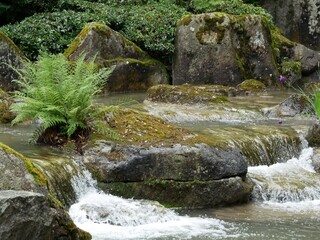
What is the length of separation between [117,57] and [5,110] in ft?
18.9

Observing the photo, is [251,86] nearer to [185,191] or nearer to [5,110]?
[5,110]

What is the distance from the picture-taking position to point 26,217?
17.1ft

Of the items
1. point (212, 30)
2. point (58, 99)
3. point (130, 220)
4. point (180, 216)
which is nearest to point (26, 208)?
point (130, 220)

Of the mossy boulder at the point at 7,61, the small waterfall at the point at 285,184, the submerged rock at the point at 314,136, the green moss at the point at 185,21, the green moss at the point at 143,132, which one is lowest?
the mossy boulder at the point at 7,61

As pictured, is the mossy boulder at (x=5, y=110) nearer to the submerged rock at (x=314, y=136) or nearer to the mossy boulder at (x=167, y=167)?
the mossy boulder at (x=167, y=167)

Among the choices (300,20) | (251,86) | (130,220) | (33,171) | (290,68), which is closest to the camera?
(33,171)

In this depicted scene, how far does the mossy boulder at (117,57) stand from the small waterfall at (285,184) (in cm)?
719

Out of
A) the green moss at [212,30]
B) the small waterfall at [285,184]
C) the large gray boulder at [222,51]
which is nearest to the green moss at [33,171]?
the small waterfall at [285,184]

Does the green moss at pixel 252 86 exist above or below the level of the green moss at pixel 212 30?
below

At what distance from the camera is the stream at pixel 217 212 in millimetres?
7027

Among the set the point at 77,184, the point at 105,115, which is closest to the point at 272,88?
the point at 105,115

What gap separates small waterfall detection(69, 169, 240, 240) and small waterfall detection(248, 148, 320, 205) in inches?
62.1

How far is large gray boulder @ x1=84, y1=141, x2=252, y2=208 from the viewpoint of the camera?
8.10 meters

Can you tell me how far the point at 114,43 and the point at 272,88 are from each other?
4550 millimetres
